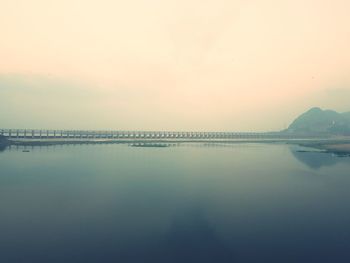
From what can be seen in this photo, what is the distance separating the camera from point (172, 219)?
16.3 meters

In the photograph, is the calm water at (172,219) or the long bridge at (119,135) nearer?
the calm water at (172,219)

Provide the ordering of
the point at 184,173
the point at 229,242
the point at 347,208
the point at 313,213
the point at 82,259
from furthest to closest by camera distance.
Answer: the point at 184,173
the point at 347,208
the point at 313,213
the point at 229,242
the point at 82,259

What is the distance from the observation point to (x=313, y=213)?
17.7 m

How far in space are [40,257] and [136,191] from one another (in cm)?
1285

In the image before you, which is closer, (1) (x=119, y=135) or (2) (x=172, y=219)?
(2) (x=172, y=219)

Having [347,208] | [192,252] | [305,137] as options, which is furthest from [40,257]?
[305,137]

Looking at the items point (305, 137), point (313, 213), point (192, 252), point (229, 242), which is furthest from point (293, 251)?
point (305, 137)

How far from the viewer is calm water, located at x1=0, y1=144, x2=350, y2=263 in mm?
11766

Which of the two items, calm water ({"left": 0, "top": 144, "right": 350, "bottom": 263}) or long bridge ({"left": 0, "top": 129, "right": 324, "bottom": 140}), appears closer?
calm water ({"left": 0, "top": 144, "right": 350, "bottom": 263})

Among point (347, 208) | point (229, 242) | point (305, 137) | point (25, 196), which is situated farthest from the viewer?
point (305, 137)

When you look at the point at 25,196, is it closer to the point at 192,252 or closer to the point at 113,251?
the point at 113,251

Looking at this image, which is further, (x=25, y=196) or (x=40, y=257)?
(x=25, y=196)

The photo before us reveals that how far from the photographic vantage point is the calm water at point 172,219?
11.8 meters

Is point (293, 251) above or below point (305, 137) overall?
below
